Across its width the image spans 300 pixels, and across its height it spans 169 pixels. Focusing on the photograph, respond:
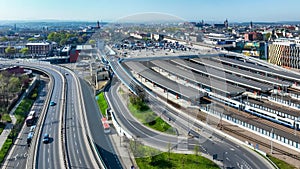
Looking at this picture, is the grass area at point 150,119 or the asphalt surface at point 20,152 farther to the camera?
the grass area at point 150,119

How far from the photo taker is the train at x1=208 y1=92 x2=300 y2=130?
532 inches

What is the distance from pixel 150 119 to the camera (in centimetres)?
1525

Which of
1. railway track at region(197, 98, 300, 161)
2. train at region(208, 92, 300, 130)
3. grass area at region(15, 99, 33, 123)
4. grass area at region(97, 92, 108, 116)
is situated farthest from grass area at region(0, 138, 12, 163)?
train at region(208, 92, 300, 130)

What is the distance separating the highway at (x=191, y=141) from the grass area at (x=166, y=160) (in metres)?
0.62

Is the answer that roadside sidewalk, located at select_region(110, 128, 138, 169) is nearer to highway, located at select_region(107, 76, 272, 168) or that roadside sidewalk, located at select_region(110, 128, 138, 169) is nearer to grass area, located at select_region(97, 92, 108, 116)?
highway, located at select_region(107, 76, 272, 168)

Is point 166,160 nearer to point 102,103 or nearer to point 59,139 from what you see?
point 59,139

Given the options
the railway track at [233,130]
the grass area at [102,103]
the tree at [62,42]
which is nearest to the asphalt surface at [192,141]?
the railway track at [233,130]

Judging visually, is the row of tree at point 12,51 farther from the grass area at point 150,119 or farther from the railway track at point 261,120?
the railway track at point 261,120

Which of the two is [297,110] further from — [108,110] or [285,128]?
[108,110]

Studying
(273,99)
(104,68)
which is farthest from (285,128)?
(104,68)

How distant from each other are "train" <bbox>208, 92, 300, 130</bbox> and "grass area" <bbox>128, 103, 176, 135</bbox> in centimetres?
409

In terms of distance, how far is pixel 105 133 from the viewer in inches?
570

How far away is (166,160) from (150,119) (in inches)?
165

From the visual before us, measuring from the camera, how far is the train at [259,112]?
1352cm
